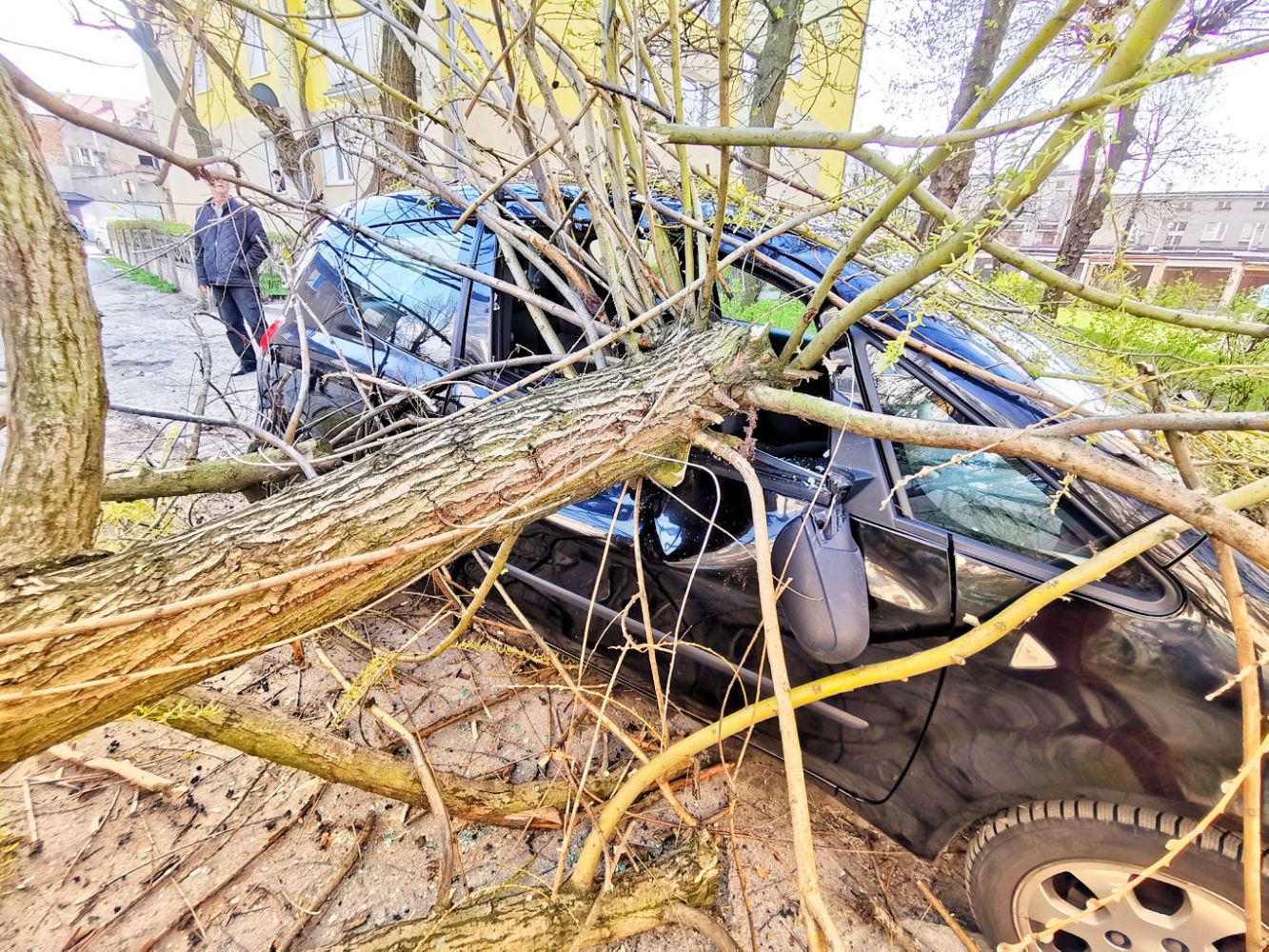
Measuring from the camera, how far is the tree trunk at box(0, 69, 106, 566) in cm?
111

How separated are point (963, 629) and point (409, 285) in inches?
108

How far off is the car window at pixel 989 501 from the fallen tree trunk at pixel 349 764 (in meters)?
1.42

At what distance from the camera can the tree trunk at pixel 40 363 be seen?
111 cm

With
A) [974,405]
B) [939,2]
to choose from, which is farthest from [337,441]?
[939,2]

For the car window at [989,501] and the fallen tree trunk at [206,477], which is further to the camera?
the fallen tree trunk at [206,477]

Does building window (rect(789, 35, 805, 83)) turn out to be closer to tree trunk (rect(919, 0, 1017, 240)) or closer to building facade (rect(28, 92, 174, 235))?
tree trunk (rect(919, 0, 1017, 240))

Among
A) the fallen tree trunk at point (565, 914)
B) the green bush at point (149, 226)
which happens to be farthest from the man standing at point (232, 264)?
the green bush at point (149, 226)

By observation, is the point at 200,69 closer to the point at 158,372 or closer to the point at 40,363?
the point at 158,372

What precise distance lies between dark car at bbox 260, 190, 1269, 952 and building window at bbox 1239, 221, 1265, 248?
26832 mm

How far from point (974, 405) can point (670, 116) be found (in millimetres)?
1400

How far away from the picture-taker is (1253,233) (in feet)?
63.8

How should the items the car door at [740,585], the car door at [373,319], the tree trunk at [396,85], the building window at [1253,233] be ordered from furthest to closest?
1. the building window at [1253,233]
2. the tree trunk at [396,85]
3. the car door at [373,319]
4. the car door at [740,585]

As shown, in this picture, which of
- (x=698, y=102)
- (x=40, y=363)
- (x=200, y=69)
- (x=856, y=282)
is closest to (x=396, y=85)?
(x=698, y=102)

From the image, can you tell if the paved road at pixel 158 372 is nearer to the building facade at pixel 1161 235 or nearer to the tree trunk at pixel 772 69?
the building facade at pixel 1161 235
